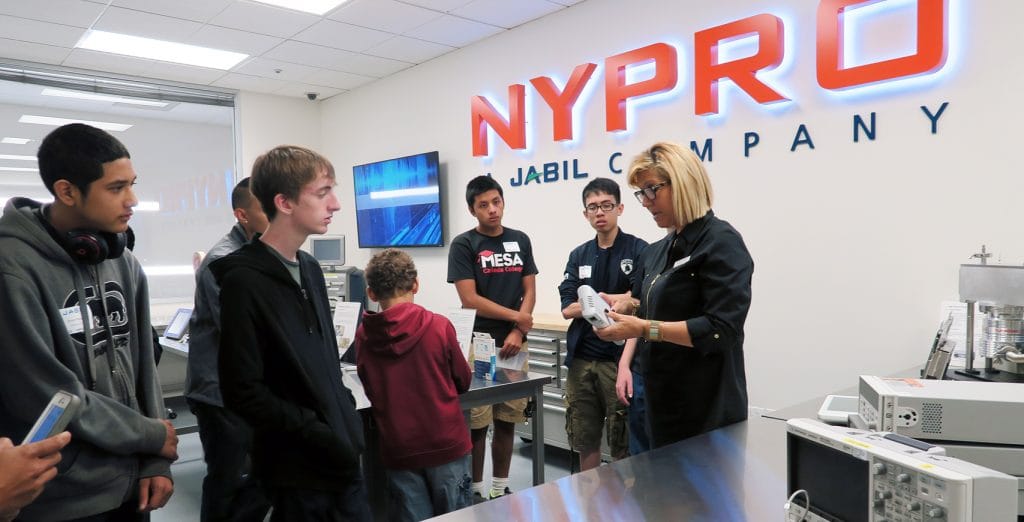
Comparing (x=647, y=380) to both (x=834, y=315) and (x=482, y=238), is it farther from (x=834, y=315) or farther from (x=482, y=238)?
(x=834, y=315)

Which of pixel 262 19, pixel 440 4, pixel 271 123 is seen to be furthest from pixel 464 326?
pixel 271 123

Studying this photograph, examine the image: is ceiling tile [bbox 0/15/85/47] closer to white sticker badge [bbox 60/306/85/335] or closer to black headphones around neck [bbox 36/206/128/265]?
black headphones around neck [bbox 36/206/128/265]

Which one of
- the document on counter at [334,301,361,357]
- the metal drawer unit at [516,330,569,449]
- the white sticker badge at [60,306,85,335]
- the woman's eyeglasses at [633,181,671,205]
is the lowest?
the metal drawer unit at [516,330,569,449]

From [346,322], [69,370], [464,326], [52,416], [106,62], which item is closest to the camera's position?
[52,416]

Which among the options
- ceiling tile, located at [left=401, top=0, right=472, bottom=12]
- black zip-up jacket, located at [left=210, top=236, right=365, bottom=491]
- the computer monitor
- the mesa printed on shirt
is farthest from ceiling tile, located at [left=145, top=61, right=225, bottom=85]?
black zip-up jacket, located at [left=210, top=236, right=365, bottom=491]

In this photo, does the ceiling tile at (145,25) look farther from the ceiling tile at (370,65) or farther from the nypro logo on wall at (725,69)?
the nypro logo on wall at (725,69)

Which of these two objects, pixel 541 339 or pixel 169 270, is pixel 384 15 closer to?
pixel 541 339

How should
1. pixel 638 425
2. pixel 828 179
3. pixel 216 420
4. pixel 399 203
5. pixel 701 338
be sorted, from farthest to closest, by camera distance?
pixel 399 203
pixel 828 179
pixel 638 425
pixel 216 420
pixel 701 338

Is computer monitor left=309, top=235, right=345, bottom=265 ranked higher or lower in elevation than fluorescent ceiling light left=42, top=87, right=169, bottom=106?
lower

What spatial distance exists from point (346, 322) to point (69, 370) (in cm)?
160

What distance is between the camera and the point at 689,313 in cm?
195

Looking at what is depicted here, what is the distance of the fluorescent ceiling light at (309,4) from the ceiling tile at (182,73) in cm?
183

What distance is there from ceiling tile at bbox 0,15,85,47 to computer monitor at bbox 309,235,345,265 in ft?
8.10

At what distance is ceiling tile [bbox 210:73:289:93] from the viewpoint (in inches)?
241
